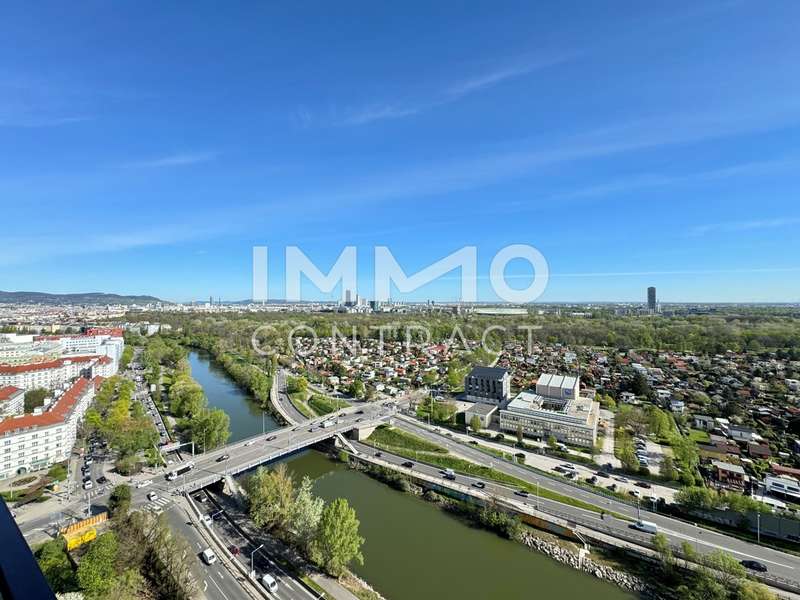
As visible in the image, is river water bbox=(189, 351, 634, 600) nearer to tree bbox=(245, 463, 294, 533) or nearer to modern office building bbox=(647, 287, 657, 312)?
tree bbox=(245, 463, 294, 533)

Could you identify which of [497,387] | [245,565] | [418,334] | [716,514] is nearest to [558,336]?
[418,334]

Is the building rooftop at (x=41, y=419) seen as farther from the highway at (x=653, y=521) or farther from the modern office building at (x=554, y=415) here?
the modern office building at (x=554, y=415)

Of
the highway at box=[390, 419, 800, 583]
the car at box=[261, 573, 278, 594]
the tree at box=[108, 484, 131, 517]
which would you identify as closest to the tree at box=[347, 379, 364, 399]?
the highway at box=[390, 419, 800, 583]

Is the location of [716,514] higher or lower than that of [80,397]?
lower

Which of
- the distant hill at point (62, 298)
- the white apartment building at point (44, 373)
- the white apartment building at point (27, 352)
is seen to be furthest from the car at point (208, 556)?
the distant hill at point (62, 298)

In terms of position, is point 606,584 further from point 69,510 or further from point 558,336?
point 558,336

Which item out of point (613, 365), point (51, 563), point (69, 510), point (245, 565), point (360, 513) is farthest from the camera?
point (613, 365)

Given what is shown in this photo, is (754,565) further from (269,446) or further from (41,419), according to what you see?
(41,419)

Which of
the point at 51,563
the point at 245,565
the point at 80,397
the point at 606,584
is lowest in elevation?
the point at 606,584
